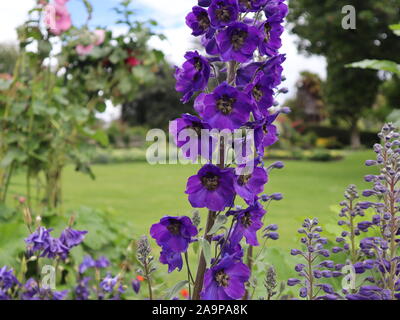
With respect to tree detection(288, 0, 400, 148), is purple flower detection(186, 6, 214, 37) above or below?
below

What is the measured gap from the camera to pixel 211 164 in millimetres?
1181

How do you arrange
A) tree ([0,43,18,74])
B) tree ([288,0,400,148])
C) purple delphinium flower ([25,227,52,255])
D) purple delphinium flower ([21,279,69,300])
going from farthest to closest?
tree ([0,43,18,74]), tree ([288,0,400,148]), purple delphinium flower ([21,279,69,300]), purple delphinium flower ([25,227,52,255])

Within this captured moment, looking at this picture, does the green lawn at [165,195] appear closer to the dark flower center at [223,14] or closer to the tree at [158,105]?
the dark flower center at [223,14]

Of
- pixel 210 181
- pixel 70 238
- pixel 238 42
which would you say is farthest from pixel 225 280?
pixel 70 238

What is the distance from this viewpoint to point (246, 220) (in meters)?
1.28

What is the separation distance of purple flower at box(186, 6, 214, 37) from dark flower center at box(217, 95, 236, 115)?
0.21 metres

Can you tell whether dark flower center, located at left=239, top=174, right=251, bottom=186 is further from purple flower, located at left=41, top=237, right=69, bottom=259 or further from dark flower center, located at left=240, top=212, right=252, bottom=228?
purple flower, located at left=41, top=237, right=69, bottom=259

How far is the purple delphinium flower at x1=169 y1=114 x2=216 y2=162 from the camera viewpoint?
1.21 m

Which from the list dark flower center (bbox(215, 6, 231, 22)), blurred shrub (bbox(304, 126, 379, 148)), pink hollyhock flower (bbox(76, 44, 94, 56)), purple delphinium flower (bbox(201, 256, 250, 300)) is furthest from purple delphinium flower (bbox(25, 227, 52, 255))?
blurred shrub (bbox(304, 126, 379, 148))

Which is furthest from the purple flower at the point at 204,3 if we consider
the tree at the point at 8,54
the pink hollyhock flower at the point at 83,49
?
the tree at the point at 8,54

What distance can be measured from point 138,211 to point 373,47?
1213 cm

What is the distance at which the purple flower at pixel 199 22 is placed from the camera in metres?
1.29

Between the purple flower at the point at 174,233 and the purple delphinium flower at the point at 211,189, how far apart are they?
7 cm

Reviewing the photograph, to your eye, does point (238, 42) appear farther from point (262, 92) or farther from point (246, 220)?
point (246, 220)
